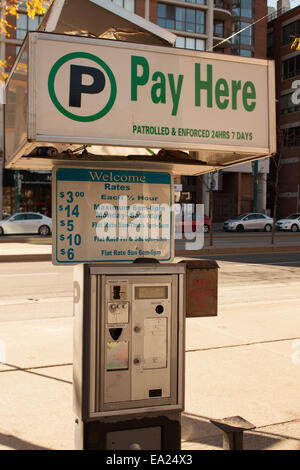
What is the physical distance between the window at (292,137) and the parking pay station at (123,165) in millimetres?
48557

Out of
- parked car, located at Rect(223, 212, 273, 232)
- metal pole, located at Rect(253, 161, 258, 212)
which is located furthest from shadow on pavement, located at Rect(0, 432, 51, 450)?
metal pole, located at Rect(253, 161, 258, 212)

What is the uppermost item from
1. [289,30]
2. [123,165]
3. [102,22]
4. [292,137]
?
[289,30]

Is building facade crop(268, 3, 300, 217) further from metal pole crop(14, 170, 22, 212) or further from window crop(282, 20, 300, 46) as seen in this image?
metal pole crop(14, 170, 22, 212)

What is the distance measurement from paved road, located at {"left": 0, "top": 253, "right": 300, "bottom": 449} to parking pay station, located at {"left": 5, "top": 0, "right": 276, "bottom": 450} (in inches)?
38.7

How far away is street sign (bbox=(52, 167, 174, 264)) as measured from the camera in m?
3.58

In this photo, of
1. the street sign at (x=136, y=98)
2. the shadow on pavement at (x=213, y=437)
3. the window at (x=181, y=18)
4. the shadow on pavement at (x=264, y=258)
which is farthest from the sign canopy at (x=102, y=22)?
the window at (x=181, y=18)

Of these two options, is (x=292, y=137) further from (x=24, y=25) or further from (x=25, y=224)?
(x=25, y=224)

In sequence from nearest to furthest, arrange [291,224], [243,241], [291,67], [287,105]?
[243,241] < [291,224] < [287,105] < [291,67]

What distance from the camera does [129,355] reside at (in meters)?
3.00

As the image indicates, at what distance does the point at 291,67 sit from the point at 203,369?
49.9m

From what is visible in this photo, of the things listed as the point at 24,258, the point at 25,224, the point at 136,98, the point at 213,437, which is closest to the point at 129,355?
the point at 213,437

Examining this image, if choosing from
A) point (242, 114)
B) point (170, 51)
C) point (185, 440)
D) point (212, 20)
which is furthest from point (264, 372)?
point (212, 20)

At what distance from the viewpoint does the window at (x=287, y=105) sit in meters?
49.1

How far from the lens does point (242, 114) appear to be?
11.1 ft
